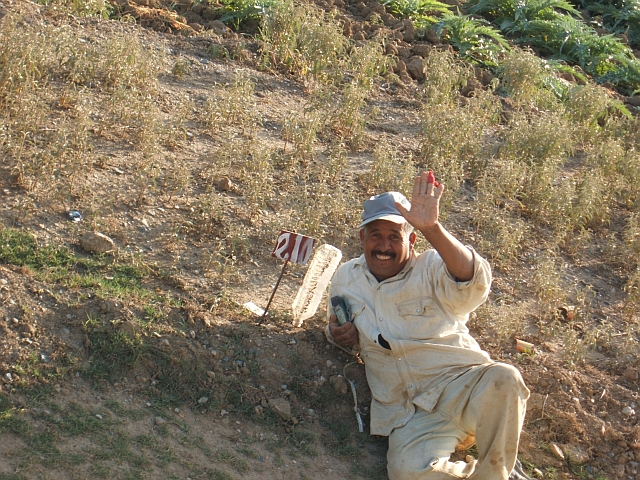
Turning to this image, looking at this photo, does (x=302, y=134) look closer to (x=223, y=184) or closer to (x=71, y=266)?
(x=223, y=184)

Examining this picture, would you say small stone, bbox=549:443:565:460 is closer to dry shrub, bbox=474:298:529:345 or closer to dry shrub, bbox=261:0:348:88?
Answer: dry shrub, bbox=474:298:529:345

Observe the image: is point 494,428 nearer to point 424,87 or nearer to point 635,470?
point 635,470

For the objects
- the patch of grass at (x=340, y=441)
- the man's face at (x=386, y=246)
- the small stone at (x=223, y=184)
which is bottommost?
the patch of grass at (x=340, y=441)

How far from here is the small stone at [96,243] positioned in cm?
559

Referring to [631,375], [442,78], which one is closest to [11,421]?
[631,375]

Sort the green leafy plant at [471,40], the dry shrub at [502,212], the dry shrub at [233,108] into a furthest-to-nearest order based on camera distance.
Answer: the green leafy plant at [471,40], the dry shrub at [233,108], the dry shrub at [502,212]

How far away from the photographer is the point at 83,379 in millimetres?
4797

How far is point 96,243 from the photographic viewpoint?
5.59m

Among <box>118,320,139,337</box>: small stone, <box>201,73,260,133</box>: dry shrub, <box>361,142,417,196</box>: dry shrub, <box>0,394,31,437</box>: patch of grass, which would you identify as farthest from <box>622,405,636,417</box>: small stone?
<box>201,73,260,133</box>: dry shrub

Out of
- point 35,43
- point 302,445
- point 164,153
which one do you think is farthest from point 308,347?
point 35,43

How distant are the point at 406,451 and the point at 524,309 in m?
2.06

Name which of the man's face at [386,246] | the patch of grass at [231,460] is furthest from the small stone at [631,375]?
the patch of grass at [231,460]

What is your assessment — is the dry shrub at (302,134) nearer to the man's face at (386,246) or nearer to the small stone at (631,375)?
the man's face at (386,246)

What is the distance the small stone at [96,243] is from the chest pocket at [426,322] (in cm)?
196
